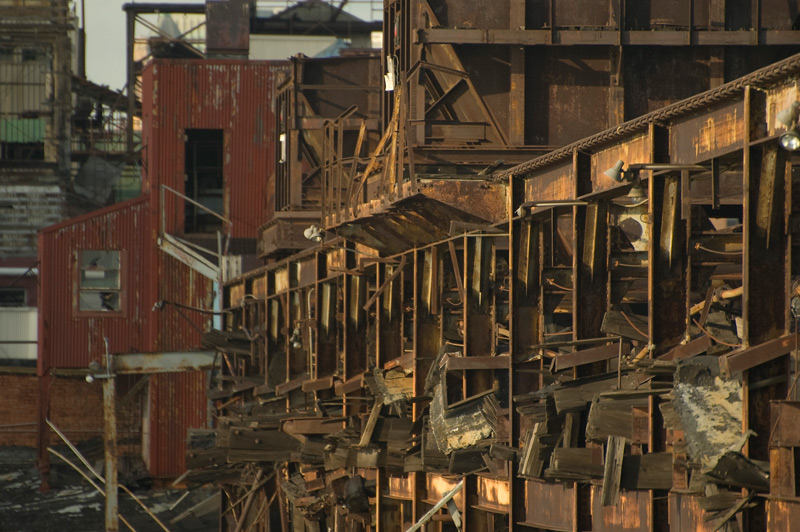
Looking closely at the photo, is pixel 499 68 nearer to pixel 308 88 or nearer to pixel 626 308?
pixel 626 308

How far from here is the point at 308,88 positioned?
2781 cm

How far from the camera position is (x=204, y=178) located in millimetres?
41250

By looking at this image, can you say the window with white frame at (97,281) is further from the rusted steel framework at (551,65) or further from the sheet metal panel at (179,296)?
the rusted steel framework at (551,65)

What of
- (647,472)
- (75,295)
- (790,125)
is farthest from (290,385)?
(790,125)

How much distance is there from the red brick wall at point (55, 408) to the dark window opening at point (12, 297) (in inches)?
222

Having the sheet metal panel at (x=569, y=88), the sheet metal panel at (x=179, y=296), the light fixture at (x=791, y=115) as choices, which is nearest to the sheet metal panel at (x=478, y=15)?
the sheet metal panel at (x=569, y=88)

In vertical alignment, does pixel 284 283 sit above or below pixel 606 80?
below

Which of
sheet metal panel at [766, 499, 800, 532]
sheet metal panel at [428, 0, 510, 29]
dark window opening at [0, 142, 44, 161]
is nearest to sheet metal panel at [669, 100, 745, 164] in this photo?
sheet metal panel at [766, 499, 800, 532]

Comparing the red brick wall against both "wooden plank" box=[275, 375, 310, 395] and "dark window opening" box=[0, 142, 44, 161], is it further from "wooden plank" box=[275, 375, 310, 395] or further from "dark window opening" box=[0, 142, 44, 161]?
"wooden plank" box=[275, 375, 310, 395]

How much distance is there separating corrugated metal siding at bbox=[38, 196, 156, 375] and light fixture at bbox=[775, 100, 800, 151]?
29724 mm

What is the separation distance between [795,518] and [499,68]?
1129 cm

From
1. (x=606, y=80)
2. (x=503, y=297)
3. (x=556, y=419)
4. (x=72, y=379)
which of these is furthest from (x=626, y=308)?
(x=72, y=379)

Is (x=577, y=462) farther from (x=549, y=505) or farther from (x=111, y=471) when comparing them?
(x=111, y=471)

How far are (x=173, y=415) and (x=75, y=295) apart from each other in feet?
14.5
